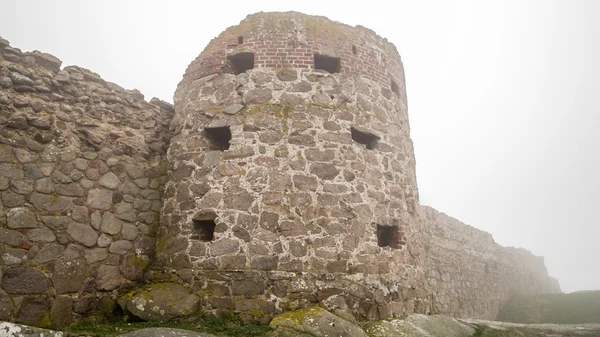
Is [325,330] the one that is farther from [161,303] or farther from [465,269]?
[465,269]

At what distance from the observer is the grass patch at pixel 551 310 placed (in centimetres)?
1316

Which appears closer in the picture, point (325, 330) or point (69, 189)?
point (325, 330)

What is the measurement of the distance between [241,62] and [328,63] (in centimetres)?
174

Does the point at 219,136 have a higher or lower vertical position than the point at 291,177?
higher

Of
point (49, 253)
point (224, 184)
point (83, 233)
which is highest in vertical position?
point (224, 184)

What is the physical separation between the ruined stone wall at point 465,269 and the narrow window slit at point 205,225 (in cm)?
581

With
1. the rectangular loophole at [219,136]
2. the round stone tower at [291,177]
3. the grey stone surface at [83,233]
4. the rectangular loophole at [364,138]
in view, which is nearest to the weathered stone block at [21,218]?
the grey stone surface at [83,233]

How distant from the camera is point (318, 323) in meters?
4.96

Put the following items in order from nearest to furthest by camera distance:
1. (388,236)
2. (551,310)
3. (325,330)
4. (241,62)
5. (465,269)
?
(325,330) → (388,236) → (241,62) → (465,269) → (551,310)

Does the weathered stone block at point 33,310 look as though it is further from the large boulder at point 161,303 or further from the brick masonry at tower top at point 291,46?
the brick masonry at tower top at point 291,46

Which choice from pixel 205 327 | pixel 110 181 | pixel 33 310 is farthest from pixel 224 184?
pixel 33 310

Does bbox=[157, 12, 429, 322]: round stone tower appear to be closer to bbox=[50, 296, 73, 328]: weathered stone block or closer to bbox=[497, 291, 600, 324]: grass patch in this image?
bbox=[50, 296, 73, 328]: weathered stone block

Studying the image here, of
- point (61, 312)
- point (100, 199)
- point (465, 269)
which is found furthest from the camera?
point (465, 269)

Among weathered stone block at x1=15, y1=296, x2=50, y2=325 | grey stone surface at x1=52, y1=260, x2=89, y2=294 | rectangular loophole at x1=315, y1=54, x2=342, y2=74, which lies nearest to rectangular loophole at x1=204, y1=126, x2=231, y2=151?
rectangular loophole at x1=315, y1=54, x2=342, y2=74
